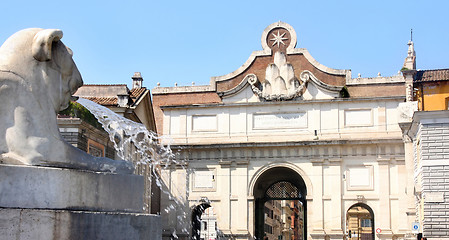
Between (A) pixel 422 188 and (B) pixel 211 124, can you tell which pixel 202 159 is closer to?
(B) pixel 211 124

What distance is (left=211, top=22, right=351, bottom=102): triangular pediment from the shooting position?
38250 millimetres

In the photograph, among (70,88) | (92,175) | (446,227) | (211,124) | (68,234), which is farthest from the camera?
(211,124)

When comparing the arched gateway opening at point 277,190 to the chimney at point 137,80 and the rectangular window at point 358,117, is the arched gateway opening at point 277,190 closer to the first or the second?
the rectangular window at point 358,117

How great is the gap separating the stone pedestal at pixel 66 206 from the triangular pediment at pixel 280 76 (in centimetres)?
3244

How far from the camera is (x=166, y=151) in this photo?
130 ft

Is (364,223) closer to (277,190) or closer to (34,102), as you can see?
(277,190)

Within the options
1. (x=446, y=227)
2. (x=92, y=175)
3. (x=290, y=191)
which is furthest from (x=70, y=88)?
(x=290, y=191)

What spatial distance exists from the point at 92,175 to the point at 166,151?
3385 centimetres

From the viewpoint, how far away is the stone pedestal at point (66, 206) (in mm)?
5270

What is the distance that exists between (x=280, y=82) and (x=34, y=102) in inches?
1297

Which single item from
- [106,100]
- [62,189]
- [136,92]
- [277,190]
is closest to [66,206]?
[62,189]

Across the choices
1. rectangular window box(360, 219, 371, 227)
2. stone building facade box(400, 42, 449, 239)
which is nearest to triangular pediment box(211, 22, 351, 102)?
stone building facade box(400, 42, 449, 239)

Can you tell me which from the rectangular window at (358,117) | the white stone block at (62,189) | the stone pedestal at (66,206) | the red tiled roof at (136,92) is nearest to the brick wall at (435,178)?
the rectangular window at (358,117)

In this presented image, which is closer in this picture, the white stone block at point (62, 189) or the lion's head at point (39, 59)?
the white stone block at point (62, 189)
